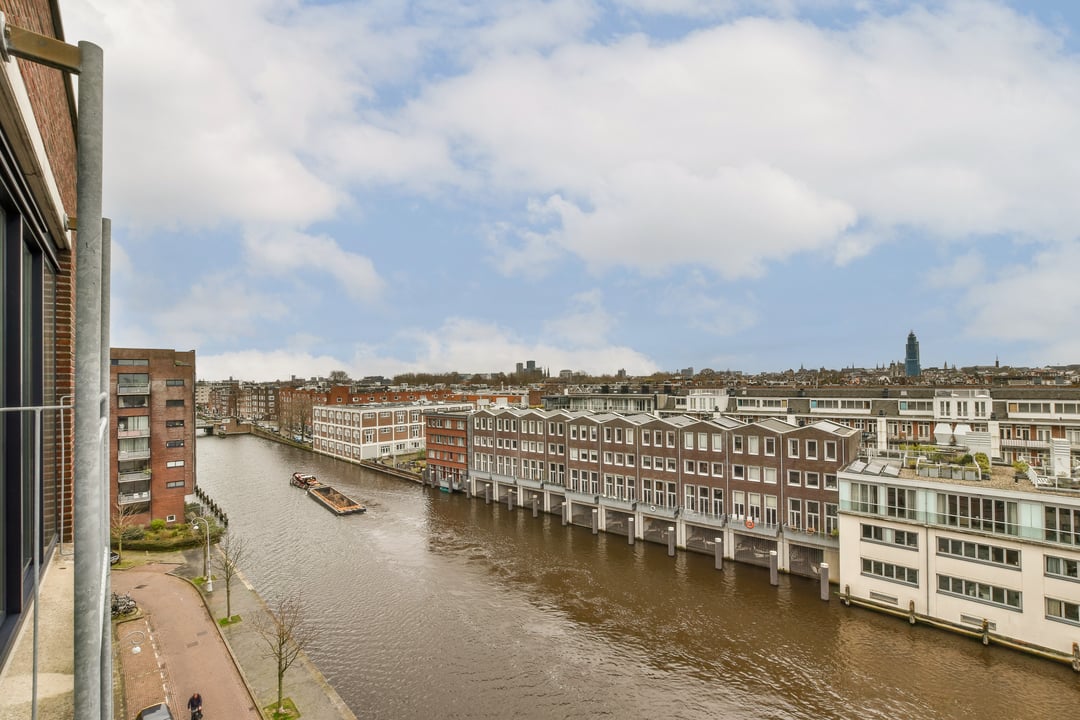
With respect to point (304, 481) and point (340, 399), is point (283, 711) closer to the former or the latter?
point (304, 481)

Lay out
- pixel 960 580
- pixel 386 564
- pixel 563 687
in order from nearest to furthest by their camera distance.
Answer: pixel 563 687, pixel 960 580, pixel 386 564

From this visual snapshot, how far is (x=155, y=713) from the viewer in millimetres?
15508

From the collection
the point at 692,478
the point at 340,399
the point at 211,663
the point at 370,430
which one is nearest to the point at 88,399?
the point at 211,663

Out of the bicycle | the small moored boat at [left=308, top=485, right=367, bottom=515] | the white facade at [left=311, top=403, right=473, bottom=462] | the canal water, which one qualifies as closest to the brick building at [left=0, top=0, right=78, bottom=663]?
the canal water

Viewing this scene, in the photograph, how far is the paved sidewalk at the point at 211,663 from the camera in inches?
683

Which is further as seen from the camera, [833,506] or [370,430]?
[370,430]

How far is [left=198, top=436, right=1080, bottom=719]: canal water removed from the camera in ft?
62.8

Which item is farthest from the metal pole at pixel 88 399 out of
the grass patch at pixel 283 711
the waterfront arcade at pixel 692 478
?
the waterfront arcade at pixel 692 478

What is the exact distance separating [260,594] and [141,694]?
9.94 metres

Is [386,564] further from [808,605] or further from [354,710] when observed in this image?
[808,605]

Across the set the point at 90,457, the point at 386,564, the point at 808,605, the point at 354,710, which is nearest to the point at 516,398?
the point at 386,564

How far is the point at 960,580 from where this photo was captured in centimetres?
2330

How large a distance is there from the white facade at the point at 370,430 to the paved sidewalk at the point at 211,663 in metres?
40.6

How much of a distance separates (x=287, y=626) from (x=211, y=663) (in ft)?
13.1
